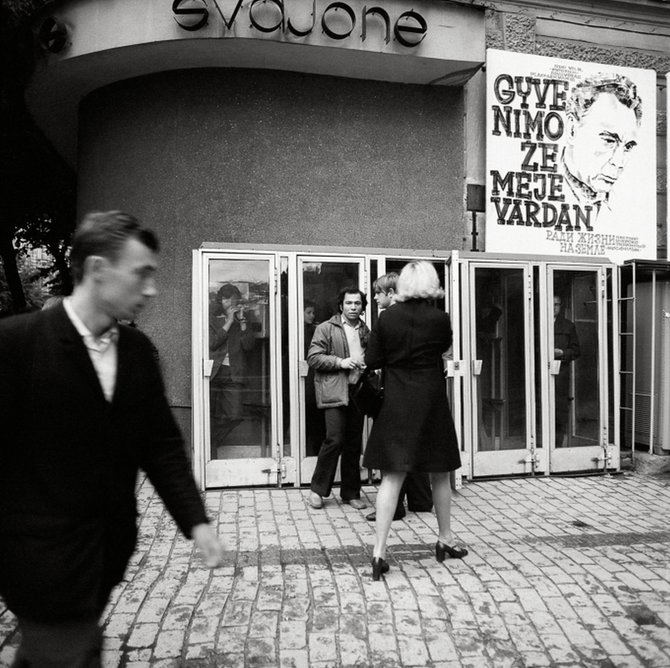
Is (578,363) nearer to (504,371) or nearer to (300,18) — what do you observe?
(504,371)

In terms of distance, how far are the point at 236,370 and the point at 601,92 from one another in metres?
5.08

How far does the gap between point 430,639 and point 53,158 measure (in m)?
11.1

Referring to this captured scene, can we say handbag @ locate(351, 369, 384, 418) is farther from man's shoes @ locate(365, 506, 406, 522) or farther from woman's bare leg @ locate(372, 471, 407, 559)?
woman's bare leg @ locate(372, 471, 407, 559)

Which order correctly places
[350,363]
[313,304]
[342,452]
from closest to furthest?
[350,363] < [342,452] < [313,304]

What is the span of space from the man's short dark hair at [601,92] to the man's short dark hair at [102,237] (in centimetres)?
684

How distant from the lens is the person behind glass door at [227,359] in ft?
21.8

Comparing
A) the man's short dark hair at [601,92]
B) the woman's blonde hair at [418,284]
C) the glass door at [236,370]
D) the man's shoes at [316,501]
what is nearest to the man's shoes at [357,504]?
the man's shoes at [316,501]

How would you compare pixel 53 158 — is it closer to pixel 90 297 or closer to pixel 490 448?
pixel 490 448

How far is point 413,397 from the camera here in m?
4.38

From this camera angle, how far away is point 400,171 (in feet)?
24.8

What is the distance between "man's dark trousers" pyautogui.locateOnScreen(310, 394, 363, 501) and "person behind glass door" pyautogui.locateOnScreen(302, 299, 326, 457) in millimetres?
746

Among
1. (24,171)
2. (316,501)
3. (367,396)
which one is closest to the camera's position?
(367,396)

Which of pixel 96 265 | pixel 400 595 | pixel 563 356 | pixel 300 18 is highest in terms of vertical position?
pixel 300 18

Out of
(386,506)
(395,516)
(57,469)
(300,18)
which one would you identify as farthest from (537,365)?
(57,469)
